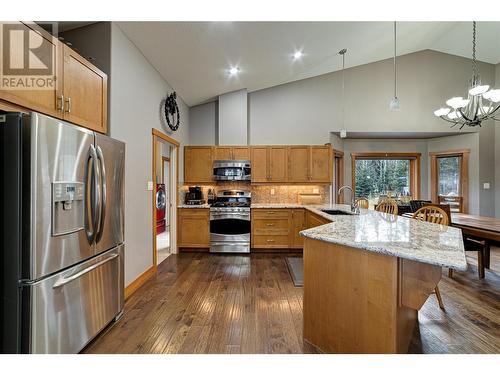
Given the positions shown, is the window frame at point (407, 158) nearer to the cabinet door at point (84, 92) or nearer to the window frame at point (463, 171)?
the window frame at point (463, 171)

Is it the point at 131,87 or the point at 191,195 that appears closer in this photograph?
the point at 131,87

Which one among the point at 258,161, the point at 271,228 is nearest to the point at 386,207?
the point at 271,228

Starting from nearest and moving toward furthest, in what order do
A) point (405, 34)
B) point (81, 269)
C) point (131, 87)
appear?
point (81, 269)
point (131, 87)
point (405, 34)

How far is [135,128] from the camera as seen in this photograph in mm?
2947

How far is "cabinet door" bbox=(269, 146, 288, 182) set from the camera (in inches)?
196

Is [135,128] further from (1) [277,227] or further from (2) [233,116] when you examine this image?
(1) [277,227]

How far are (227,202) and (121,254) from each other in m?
2.78

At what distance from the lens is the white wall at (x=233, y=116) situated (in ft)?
16.6

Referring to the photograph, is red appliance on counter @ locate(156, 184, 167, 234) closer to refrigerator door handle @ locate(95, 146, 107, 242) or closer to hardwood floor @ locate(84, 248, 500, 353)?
hardwood floor @ locate(84, 248, 500, 353)

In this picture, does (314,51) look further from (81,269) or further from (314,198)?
(81,269)

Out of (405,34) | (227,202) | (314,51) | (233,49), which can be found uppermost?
(405,34)

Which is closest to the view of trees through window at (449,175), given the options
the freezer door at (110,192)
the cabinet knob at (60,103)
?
the freezer door at (110,192)
